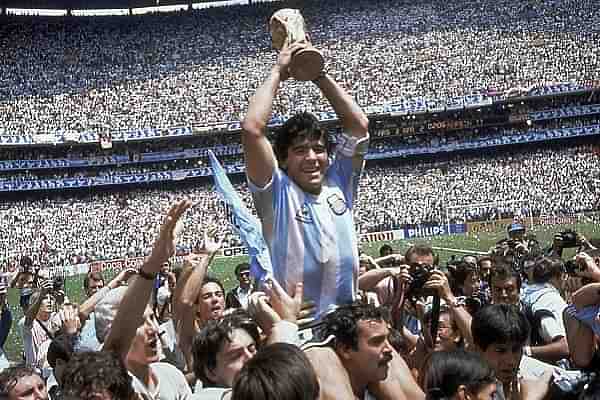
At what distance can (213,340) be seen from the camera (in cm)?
337

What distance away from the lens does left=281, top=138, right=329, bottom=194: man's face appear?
362 centimetres

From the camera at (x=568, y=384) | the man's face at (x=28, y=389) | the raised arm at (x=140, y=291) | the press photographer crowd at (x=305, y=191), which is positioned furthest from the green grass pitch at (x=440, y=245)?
the camera at (x=568, y=384)

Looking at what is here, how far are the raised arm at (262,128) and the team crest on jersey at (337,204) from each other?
1.04 feet

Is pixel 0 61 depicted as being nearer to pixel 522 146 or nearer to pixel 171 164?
pixel 171 164

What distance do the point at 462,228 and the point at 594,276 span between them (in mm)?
32809

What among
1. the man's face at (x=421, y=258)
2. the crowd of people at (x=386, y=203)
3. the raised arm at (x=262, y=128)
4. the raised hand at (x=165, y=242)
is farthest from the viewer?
the crowd of people at (x=386, y=203)

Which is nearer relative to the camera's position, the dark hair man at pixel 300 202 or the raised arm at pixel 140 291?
the raised arm at pixel 140 291

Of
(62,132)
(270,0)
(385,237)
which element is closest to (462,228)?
(385,237)

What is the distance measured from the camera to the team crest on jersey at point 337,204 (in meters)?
3.66

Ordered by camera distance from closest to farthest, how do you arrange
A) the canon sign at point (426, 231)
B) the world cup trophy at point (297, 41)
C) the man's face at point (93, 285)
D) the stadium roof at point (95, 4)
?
the world cup trophy at point (297, 41) < the man's face at point (93, 285) < the canon sign at point (426, 231) < the stadium roof at point (95, 4)

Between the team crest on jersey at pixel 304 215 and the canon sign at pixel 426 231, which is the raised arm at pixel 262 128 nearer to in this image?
the team crest on jersey at pixel 304 215

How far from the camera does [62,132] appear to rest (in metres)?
48.6

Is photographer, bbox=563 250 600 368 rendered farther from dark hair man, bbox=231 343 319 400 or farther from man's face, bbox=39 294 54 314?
man's face, bbox=39 294 54 314

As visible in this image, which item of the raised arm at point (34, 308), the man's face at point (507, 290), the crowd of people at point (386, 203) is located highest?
the crowd of people at point (386, 203)
